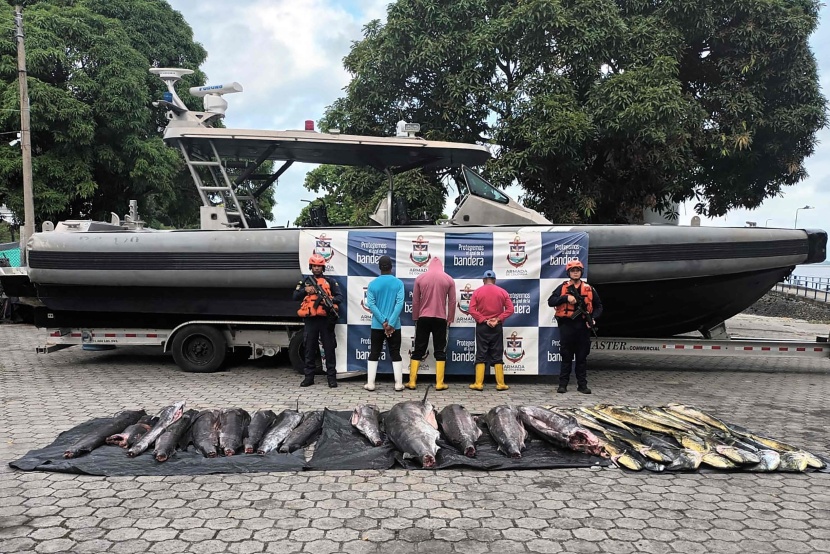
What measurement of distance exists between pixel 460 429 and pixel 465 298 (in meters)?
2.91

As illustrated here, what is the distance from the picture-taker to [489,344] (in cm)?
727

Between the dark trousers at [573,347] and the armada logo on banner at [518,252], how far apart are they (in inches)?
38.0

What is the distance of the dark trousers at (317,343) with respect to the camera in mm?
7332

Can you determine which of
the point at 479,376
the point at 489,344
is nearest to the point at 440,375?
the point at 479,376

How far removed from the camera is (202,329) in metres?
8.24

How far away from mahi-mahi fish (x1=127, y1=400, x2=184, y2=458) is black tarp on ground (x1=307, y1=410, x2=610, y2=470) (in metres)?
1.29

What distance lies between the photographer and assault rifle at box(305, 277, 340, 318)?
7215 mm

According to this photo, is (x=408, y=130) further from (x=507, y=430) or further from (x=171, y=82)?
(x=507, y=430)

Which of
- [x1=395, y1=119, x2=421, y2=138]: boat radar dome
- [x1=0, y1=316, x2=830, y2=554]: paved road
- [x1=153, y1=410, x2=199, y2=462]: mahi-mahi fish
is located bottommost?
[x1=0, y1=316, x2=830, y2=554]: paved road

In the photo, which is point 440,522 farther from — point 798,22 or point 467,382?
point 798,22

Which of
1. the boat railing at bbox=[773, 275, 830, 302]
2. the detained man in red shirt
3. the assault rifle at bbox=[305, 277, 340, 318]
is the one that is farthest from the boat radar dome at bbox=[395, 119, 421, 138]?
the boat railing at bbox=[773, 275, 830, 302]

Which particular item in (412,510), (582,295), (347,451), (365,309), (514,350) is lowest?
(412,510)

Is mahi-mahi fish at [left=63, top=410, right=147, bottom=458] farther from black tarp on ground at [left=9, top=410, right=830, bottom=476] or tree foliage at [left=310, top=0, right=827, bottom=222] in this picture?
tree foliage at [left=310, top=0, right=827, bottom=222]

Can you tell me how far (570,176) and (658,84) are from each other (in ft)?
8.16
